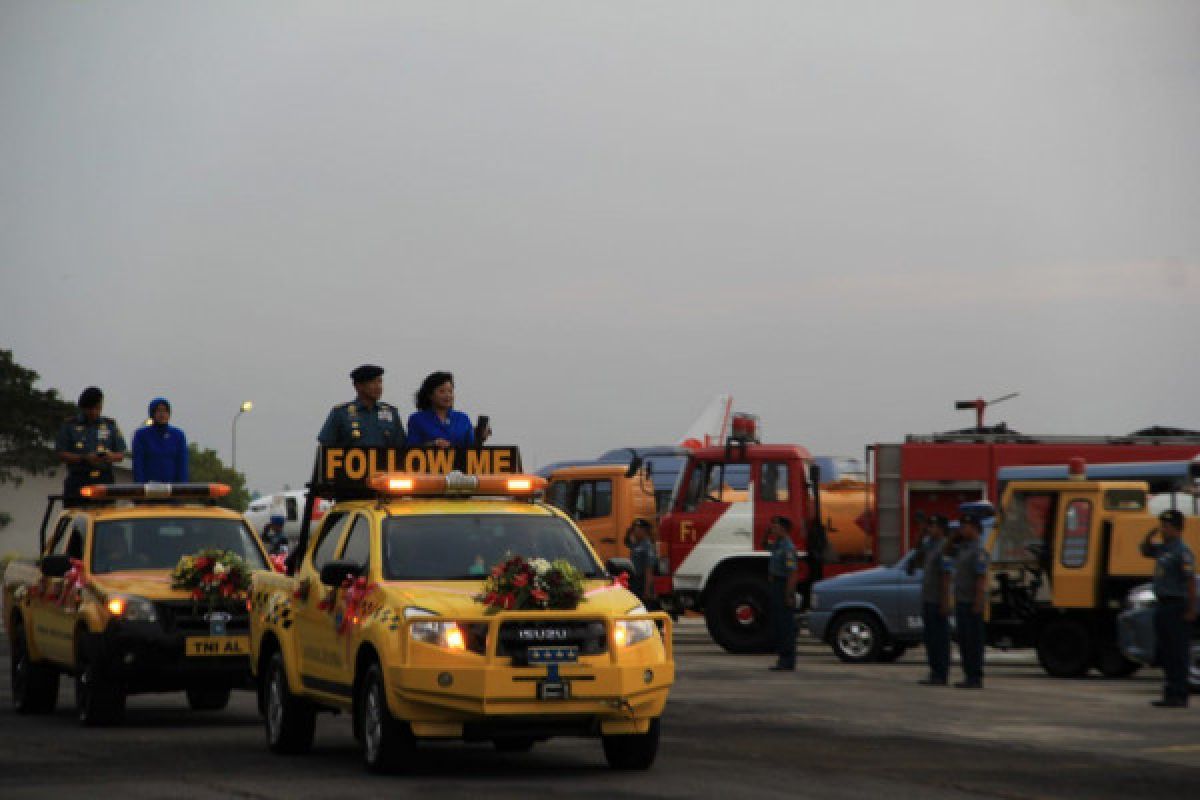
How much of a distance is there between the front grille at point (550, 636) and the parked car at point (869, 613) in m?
14.5

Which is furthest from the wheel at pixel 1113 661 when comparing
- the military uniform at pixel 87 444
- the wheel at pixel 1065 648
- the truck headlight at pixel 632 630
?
the truck headlight at pixel 632 630

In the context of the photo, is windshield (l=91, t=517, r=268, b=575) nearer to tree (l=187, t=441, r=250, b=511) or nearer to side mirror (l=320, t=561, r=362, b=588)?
side mirror (l=320, t=561, r=362, b=588)

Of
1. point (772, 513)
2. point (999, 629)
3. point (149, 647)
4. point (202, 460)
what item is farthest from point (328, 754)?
point (202, 460)

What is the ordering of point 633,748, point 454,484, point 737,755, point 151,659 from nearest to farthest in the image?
point 633,748 → point 454,484 → point 737,755 → point 151,659

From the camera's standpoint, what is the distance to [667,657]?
12.5 metres

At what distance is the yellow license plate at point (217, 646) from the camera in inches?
624

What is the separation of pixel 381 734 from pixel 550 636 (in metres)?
1.14

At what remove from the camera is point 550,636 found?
39.8 ft

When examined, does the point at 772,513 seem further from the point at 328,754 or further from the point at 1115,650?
the point at 328,754

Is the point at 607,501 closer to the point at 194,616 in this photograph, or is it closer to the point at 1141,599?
the point at 1141,599

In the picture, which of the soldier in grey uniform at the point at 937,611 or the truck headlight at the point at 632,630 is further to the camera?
the soldier in grey uniform at the point at 937,611

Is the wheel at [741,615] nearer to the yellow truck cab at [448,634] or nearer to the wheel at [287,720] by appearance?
the yellow truck cab at [448,634]

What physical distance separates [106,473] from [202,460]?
4546 inches

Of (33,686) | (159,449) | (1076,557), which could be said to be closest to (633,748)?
(33,686)
